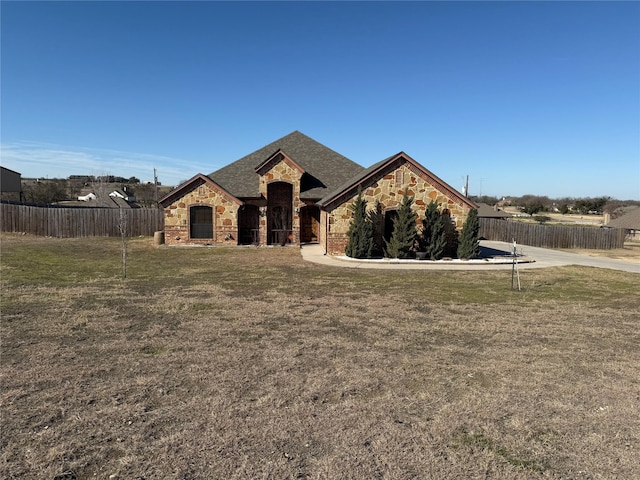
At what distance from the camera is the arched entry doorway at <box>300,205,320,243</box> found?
1057 inches

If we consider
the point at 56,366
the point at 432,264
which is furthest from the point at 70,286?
the point at 432,264

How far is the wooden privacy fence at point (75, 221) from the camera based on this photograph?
29.7m

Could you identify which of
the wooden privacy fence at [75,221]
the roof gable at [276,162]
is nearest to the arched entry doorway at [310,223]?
the roof gable at [276,162]

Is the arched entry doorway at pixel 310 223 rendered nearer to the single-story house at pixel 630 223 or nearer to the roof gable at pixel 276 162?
the roof gable at pixel 276 162

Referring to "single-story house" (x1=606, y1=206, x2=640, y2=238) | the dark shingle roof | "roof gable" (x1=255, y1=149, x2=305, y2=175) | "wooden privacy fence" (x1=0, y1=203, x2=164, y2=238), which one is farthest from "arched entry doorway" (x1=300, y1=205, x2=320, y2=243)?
"single-story house" (x1=606, y1=206, x2=640, y2=238)

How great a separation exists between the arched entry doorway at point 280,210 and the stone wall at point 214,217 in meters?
2.50

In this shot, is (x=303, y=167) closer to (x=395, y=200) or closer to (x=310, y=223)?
(x=310, y=223)

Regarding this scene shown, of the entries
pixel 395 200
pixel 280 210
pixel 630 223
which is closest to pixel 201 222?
pixel 280 210

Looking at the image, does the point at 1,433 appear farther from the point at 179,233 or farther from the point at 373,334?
the point at 179,233

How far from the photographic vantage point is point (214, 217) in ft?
80.9

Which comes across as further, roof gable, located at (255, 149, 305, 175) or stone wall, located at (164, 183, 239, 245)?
roof gable, located at (255, 149, 305, 175)

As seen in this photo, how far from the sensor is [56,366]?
6004 mm

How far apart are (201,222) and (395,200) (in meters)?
11.9

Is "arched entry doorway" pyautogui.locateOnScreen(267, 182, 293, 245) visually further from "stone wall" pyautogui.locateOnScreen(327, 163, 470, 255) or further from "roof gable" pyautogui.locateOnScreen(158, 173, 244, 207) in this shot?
"stone wall" pyautogui.locateOnScreen(327, 163, 470, 255)
